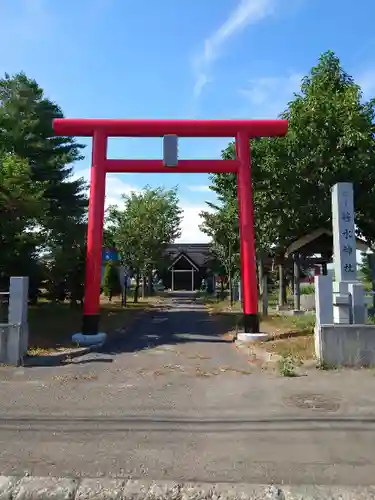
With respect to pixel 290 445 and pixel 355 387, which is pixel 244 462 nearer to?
pixel 290 445

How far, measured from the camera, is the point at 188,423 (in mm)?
5102

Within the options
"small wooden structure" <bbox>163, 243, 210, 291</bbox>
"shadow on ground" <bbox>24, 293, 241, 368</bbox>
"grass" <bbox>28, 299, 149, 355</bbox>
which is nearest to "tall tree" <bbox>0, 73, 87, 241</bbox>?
"grass" <bbox>28, 299, 149, 355</bbox>

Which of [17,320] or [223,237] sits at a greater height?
[223,237]

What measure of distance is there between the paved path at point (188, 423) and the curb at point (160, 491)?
17cm

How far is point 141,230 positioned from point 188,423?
75.6 feet

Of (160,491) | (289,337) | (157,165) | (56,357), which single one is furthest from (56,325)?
(160,491)

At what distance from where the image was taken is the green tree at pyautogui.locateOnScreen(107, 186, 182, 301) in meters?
27.2

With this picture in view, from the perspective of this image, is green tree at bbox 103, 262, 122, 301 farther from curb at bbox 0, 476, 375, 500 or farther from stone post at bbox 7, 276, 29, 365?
curb at bbox 0, 476, 375, 500

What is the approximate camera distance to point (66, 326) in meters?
14.6

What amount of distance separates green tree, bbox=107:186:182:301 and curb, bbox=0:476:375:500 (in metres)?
23.7

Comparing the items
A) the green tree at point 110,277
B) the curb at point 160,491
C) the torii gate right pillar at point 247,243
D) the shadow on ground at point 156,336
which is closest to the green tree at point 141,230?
the green tree at point 110,277

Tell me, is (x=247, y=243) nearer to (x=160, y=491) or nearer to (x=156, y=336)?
(x=156, y=336)

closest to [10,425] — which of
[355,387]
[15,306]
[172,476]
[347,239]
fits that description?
[172,476]

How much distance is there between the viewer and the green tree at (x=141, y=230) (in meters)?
27.2
